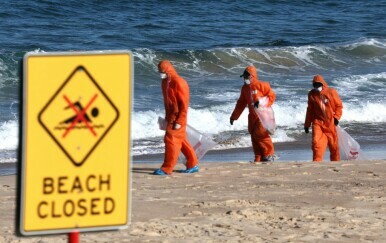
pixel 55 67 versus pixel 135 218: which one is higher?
pixel 55 67

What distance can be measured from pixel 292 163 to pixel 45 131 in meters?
10.8

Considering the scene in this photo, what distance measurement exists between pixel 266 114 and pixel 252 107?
20 cm

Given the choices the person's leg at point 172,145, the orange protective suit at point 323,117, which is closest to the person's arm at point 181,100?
the person's leg at point 172,145

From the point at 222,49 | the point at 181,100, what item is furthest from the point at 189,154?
the point at 222,49

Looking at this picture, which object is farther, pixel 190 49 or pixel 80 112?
pixel 190 49

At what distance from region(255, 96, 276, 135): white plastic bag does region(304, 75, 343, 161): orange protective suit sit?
22.1 inches

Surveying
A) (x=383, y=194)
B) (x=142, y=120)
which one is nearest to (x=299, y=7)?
(x=142, y=120)

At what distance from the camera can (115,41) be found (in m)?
31.8

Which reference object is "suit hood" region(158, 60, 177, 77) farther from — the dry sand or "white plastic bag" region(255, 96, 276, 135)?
"white plastic bag" region(255, 96, 276, 135)

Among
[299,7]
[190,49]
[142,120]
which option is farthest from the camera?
[299,7]

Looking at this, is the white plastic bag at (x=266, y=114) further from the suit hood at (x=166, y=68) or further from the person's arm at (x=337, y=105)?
the suit hood at (x=166, y=68)

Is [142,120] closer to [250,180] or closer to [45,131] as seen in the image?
[250,180]

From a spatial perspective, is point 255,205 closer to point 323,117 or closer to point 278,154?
point 323,117

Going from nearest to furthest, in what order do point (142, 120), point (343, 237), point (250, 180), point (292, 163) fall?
point (343, 237) → point (250, 180) → point (292, 163) → point (142, 120)
